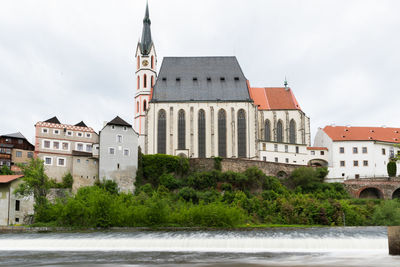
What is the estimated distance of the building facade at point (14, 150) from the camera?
209 ft

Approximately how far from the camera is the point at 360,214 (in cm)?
4912

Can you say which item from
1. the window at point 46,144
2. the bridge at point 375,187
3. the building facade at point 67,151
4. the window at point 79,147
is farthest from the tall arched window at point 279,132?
the window at point 46,144

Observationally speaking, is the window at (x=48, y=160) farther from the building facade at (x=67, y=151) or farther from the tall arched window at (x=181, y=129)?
the tall arched window at (x=181, y=129)

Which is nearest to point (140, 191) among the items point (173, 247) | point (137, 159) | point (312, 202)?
point (137, 159)

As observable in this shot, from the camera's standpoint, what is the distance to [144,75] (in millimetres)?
75812

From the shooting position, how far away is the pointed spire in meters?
77.1

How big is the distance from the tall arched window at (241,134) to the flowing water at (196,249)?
1276 inches

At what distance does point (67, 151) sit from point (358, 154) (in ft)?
122

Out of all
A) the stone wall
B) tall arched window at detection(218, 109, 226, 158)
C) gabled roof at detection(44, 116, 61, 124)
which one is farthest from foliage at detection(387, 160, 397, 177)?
gabled roof at detection(44, 116, 61, 124)

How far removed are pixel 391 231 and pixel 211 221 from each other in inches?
901

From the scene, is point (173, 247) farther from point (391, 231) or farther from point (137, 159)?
point (137, 159)

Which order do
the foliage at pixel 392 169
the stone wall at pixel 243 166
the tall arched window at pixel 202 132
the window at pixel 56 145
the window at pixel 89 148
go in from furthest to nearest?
the tall arched window at pixel 202 132 → the foliage at pixel 392 169 → the window at pixel 89 148 → the stone wall at pixel 243 166 → the window at pixel 56 145

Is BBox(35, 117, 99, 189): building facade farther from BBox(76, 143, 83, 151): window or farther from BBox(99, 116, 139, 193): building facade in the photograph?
BBox(99, 116, 139, 193): building facade

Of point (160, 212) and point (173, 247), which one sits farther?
point (160, 212)
